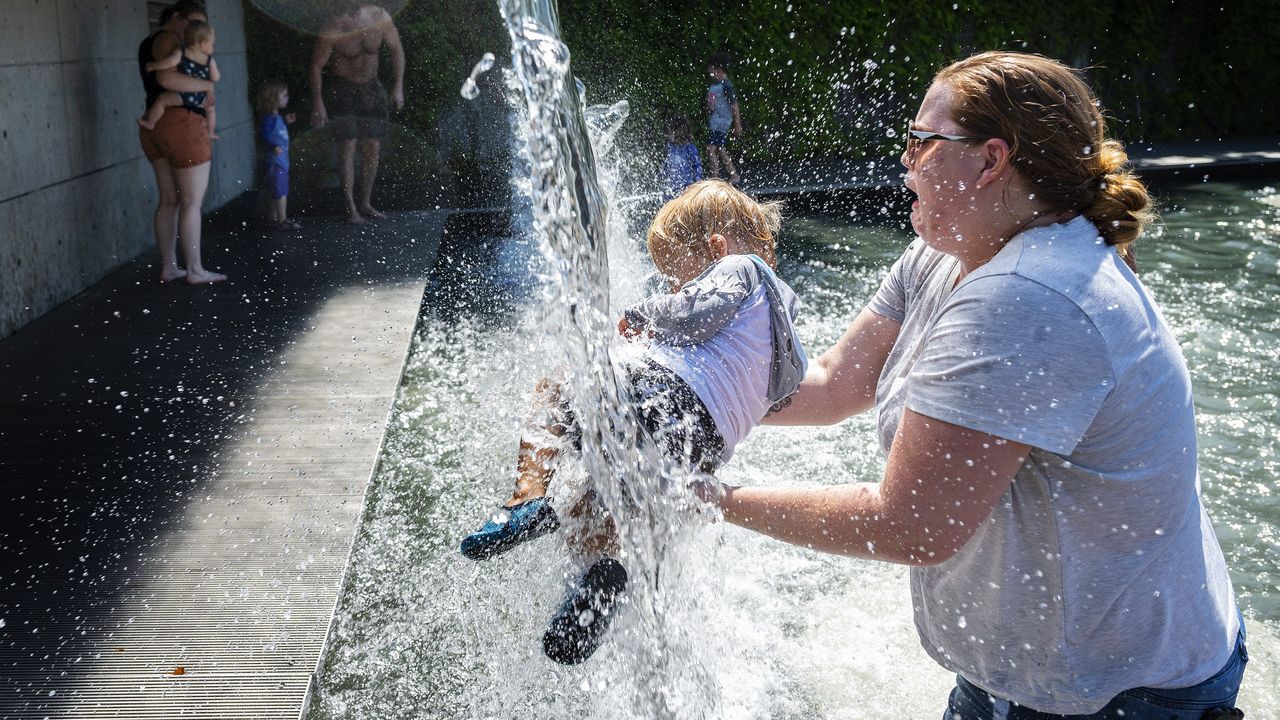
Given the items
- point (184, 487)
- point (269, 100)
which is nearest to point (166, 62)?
point (269, 100)

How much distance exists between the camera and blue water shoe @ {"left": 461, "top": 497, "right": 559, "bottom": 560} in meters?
2.38

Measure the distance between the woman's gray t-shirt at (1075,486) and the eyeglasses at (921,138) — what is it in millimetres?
176

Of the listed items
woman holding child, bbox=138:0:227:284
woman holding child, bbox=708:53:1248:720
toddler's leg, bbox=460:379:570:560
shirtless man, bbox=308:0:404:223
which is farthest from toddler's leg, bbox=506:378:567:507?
shirtless man, bbox=308:0:404:223

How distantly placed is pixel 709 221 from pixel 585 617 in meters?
1.38

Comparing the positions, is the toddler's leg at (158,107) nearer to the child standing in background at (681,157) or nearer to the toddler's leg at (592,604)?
the child standing in background at (681,157)

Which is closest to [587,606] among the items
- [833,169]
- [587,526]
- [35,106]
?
[587,526]

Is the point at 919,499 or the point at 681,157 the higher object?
the point at 919,499

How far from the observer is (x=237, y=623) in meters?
3.22

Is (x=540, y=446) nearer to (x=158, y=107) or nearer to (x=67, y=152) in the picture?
(x=158, y=107)

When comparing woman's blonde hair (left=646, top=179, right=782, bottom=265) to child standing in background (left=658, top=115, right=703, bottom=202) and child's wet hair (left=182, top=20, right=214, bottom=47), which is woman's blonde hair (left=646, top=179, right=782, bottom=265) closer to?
child's wet hair (left=182, top=20, right=214, bottom=47)

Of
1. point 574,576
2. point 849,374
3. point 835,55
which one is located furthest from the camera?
point 835,55

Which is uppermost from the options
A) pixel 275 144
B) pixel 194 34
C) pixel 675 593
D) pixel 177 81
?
pixel 194 34

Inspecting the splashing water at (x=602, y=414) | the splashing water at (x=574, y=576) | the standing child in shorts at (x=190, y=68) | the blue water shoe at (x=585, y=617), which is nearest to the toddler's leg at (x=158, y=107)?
the standing child in shorts at (x=190, y=68)

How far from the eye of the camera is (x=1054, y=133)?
1498mm
